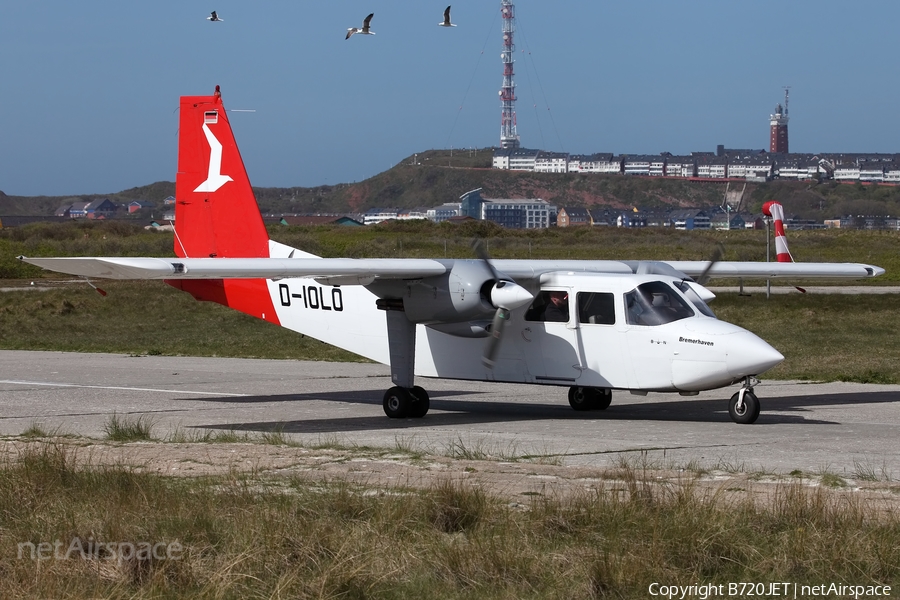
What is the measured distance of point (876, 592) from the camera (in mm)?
6867

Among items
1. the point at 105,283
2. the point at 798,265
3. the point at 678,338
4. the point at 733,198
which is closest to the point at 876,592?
the point at 678,338

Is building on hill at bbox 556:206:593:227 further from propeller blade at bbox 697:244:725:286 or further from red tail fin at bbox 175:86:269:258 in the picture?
red tail fin at bbox 175:86:269:258

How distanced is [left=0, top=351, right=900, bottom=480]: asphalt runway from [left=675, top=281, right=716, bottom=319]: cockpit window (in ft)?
5.60

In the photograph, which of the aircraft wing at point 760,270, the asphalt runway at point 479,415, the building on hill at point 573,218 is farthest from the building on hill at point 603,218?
the aircraft wing at point 760,270

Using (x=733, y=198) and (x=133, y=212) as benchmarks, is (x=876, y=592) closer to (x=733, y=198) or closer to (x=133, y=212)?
(x=133, y=212)

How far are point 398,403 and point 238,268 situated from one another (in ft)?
12.1

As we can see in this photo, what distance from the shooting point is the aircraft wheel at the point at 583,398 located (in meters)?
17.5

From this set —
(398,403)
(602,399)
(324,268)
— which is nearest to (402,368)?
(398,403)

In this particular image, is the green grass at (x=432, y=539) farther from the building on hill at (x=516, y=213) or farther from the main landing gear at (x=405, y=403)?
the building on hill at (x=516, y=213)

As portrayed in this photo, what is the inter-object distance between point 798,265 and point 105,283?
36.9 m

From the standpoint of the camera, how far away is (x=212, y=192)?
19.5 m

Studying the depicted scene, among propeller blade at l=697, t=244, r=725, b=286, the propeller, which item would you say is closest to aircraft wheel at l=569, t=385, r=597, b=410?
the propeller

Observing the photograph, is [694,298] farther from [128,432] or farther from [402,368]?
[128,432]

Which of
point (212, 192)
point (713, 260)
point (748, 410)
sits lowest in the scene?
point (748, 410)
